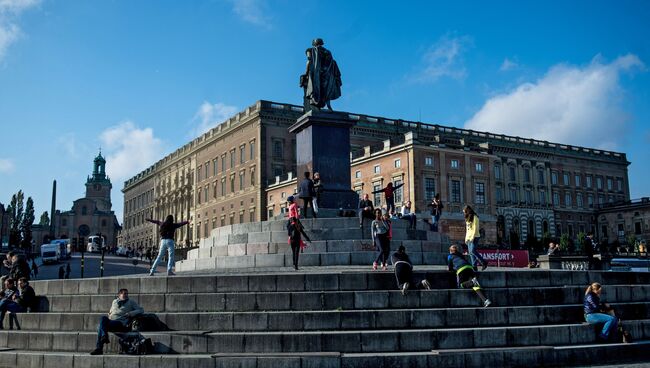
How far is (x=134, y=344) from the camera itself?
392 inches

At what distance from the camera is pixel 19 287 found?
12648mm

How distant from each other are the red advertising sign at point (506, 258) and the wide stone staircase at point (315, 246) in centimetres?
1891

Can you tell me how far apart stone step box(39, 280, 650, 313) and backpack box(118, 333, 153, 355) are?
44.0 inches

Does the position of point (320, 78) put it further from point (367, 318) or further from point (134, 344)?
point (134, 344)

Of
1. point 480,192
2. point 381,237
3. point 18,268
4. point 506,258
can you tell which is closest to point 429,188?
point 480,192

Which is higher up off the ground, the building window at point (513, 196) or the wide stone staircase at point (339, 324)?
the building window at point (513, 196)

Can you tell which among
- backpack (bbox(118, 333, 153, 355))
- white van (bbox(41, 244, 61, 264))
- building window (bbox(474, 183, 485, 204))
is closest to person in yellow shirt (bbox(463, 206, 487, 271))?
backpack (bbox(118, 333, 153, 355))

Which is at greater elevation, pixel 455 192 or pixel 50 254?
pixel 455 192

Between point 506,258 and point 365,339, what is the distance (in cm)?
2974

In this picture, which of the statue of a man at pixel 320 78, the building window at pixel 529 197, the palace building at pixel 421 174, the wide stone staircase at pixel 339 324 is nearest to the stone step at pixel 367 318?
the wide stone staircase at pixel 339 324

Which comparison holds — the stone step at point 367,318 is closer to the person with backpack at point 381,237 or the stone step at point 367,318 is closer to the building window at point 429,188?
the person with backpack at point 381,237

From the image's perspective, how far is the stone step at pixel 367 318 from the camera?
10.2 meters

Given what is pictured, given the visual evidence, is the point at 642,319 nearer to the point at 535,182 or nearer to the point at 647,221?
the point at 535,182

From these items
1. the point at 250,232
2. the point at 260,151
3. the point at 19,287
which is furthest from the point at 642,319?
the point at 260,151
